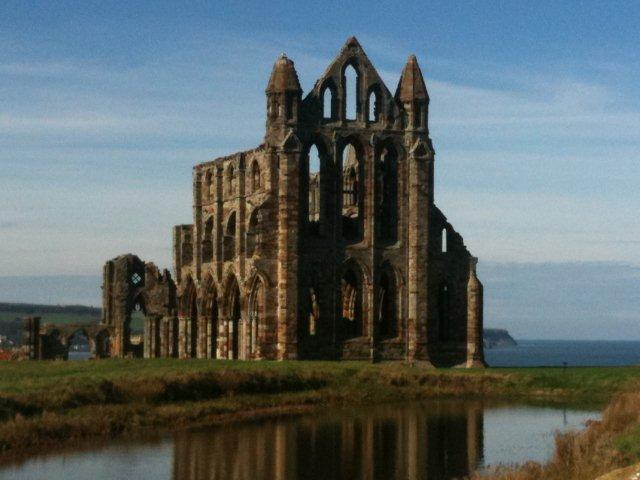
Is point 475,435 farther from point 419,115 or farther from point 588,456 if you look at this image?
point 419,115

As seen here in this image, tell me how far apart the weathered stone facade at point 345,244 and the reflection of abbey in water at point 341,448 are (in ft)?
57.6

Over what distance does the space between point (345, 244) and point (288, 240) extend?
3713 mm

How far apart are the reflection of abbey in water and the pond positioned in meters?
0.03

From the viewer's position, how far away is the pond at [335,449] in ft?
98.5

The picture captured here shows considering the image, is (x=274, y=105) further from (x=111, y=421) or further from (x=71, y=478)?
(x=71, y=478)

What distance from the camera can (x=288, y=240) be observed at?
194 ft

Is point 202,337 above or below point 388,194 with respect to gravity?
below

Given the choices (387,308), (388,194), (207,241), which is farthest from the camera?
(207,241)

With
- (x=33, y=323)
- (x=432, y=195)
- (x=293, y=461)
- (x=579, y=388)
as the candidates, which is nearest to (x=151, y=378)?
(x=293, y=461)

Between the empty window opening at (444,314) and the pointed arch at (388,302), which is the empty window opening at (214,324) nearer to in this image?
the pointed arch at (388,302)

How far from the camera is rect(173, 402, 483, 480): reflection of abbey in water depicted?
30.4 meters

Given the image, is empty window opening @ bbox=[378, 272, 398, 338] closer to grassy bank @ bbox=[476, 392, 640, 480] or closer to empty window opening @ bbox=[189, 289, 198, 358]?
empty window opening @ bbox=[189, 289, 198, 358]

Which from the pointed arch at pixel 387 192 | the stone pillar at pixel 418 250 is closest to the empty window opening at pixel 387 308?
the stone pillar at pixel 418 250

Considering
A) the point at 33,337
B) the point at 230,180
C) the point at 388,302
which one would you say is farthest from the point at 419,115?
the point at 33,337
